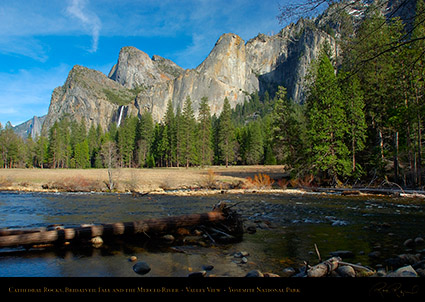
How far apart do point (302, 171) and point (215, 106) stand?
149 meters

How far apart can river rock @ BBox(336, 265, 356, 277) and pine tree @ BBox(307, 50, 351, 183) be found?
2039 centimetres

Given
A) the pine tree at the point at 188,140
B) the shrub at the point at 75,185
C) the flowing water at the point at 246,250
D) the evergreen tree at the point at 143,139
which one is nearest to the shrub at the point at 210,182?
the shrub at the point at 75,185

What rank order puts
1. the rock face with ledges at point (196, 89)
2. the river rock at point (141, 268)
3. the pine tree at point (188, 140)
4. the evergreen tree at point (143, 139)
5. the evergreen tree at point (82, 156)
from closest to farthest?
the river rock at point (141, 268)
the pine tree at point (188, 140)
the evergreen tree at point (143, 139)
the evergreen tree at point (82, 156)
the rock face with ledges at point (196, 89)

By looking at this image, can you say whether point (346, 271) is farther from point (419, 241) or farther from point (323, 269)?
point (419, 241)

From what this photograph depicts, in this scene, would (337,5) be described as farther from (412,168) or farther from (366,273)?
(412,168)

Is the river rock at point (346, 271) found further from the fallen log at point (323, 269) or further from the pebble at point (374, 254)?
the pebble at point (374, 254)

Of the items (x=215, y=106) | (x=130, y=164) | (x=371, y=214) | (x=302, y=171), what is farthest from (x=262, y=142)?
(x=215, y=106)

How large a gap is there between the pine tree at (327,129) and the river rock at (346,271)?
20.4 m

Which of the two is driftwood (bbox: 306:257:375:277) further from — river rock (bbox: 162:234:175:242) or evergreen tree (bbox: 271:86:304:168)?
evergreen tree (bbox: 271:86:304:168)

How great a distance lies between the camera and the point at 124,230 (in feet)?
22.1

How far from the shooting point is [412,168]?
65.2 feet

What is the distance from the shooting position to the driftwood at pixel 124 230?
5.83 m

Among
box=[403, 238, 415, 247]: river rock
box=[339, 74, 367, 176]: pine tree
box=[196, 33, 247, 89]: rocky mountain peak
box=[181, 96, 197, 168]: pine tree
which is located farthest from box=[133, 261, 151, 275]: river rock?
box=[196, 33, 247, 89]: rocky mountain peak

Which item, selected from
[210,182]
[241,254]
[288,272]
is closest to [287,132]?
[210,182]
